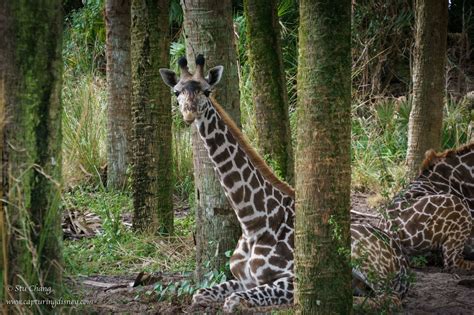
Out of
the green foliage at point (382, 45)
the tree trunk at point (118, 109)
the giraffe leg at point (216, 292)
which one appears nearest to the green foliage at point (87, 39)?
the tree trunk at point (118, 109)

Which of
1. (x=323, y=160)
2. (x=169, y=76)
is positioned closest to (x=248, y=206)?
(x=169, y=76)

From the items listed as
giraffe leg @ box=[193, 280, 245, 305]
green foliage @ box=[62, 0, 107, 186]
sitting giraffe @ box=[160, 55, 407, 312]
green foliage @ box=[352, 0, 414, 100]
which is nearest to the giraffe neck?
sitting giraffe @ box=[160, 55, 407, 312]

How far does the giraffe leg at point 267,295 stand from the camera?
6660mm

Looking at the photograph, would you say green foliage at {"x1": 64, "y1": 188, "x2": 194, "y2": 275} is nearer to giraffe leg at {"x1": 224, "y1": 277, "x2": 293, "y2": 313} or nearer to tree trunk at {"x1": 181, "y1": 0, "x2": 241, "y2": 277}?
tree trunk at {"x1": 181, "y1": 0, "x2": 241, "y2": 277}

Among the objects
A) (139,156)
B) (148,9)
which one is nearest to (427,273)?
(139,156)

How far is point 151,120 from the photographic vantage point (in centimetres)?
930

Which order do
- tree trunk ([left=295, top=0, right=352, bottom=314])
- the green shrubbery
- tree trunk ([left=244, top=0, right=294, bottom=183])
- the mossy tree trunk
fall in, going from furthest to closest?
tree trunk ([left=244, top=0, right=294, bottom=183]) → the green shrubbery → tree trunk ([left=295, top=0, right=352, bottom=314]) → the mossy tree trunk

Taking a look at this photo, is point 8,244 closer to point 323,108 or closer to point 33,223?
point 33,223

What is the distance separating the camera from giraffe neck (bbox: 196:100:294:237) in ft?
23.2

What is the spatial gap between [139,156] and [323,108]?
14.3 feet

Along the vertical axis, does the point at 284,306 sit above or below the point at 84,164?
below

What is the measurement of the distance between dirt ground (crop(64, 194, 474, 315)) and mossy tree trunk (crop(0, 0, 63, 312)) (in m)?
0.71

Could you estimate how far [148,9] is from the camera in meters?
9.23

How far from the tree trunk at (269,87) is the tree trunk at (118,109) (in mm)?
3688
